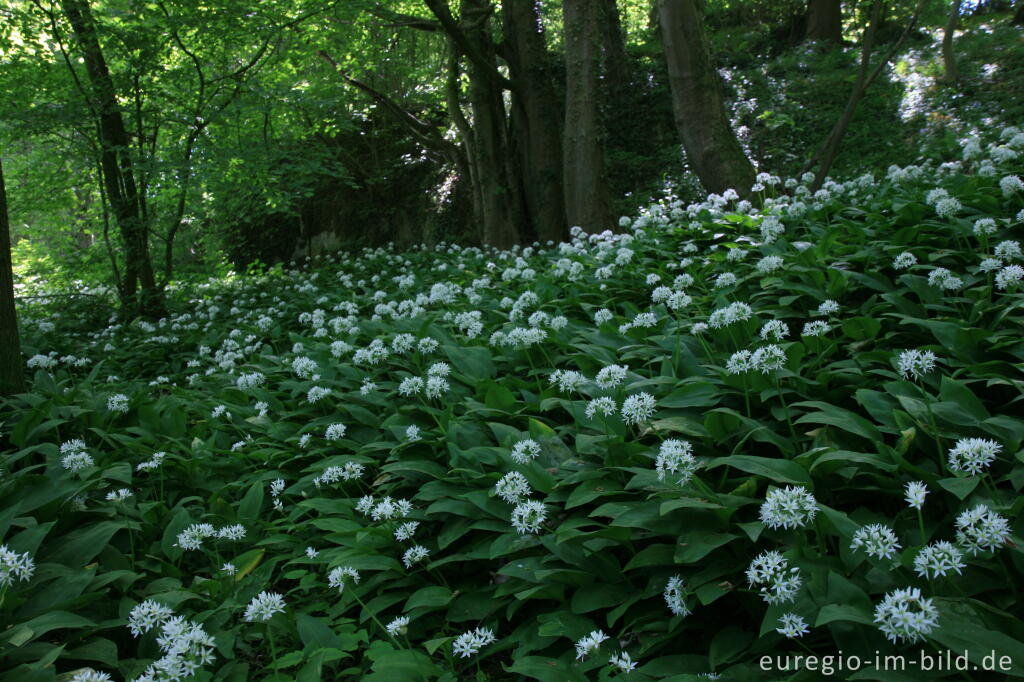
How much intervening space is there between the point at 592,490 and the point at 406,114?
35.2ft

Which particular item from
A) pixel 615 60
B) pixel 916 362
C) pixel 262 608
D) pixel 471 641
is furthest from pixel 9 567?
pixel 615 60

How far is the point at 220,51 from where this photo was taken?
9.17 meters

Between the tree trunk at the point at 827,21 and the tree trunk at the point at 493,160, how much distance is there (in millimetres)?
9688

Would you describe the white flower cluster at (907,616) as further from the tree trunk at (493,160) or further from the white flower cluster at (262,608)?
the tree trunk at (493,160)

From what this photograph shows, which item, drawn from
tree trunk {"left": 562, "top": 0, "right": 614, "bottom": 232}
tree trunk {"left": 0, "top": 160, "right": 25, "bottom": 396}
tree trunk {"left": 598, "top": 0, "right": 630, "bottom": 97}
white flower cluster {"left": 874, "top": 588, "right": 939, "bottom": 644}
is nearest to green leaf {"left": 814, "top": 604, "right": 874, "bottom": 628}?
white flower cluster {"left": 874, "top": 588, "right": 939, "bottom": 644}

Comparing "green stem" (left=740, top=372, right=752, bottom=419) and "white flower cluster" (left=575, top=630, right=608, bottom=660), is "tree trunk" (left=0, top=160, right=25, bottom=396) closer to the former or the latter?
"white flower cluster" (left=575, top=630, right=608, bottom=660)

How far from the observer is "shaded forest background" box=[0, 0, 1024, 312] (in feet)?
25.7

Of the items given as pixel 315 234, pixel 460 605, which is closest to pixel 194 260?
pixel 315 234

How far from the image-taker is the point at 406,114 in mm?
11758

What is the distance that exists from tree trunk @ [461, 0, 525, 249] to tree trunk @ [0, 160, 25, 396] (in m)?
6.28

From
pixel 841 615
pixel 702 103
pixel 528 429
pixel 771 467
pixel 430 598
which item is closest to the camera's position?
pixel 841 615

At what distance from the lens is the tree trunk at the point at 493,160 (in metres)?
9.70

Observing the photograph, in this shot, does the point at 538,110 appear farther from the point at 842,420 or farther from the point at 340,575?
the point at 340,575

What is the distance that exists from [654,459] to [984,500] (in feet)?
3.55
